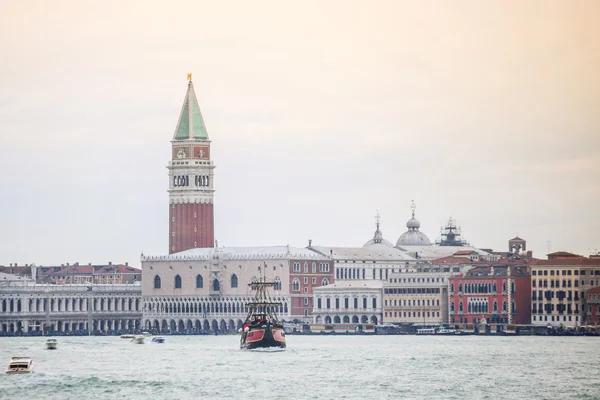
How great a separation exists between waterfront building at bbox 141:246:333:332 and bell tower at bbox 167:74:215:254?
4155 millimetres

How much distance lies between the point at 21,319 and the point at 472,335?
42777 millimetres

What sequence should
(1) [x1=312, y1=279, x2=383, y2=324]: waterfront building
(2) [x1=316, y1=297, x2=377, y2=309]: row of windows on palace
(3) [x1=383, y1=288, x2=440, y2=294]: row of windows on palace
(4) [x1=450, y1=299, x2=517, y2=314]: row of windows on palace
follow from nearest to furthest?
(4) [x1=450, y1=299, x2=517, y2=314]: row of windows on palace → (3) [x1=383, y1=288, x2=440, y2=294]: row of windows on palace → (1) [x1=312, y1=279, x2=383, y2=324]: waterfront building → (2) [x1=316, y1=297, x2=377, y2=309]: row of windows on palace

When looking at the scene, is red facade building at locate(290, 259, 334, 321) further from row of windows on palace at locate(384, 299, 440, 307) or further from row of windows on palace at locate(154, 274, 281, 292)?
row of windows on palace at locate(384, 299, 440, 307)

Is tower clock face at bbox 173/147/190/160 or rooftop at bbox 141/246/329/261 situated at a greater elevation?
tower clock face at bbox 173/147/190/160

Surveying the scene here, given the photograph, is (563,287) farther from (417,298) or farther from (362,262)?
(362,262)

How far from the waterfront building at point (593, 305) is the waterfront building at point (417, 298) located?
14.4 metres

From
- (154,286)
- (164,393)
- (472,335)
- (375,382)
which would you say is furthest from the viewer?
(154,286)

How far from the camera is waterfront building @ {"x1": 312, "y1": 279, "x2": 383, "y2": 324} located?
181375mm

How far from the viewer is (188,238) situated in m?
197

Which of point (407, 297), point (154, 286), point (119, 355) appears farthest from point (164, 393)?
point (154, 286)

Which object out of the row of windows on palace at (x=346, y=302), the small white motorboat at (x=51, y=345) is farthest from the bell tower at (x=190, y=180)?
the small white motorboat at (x=51, y=345)

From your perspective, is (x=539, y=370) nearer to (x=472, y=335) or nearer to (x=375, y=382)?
(x=375, y=382)

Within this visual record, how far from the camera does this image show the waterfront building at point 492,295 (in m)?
170

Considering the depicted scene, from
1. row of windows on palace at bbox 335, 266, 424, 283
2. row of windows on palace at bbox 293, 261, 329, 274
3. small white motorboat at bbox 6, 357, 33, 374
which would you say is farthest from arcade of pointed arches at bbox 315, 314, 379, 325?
small white motorboat at bbox 6, 357, 33, 374
